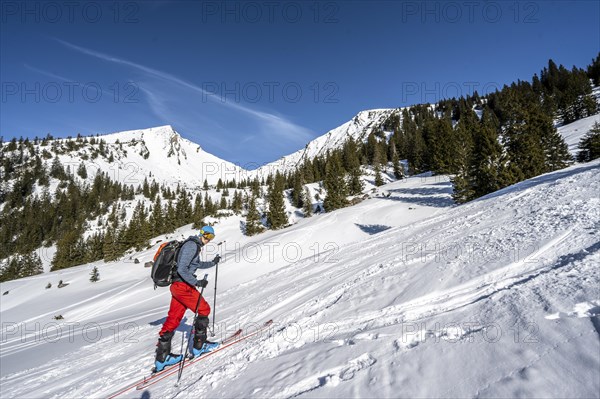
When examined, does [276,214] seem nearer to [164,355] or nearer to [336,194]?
[336,194]

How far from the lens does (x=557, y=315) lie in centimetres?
327

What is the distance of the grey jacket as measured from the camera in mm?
6242

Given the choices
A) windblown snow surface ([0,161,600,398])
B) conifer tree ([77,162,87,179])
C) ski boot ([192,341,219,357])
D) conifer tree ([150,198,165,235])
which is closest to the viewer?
windblown snow surface ([0,161,600,398])

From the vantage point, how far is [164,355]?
618cm

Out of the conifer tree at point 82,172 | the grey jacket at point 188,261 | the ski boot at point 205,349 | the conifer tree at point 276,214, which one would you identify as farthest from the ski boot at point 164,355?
the conifer tree at point 82,172

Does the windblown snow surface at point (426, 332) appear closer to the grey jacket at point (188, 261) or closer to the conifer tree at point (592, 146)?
the grey jacket at point (188, 261)

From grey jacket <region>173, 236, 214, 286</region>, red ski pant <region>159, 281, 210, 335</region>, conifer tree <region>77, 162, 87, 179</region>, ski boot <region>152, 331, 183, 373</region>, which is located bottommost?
ski boot <region>152, 331, 183, 373</region>

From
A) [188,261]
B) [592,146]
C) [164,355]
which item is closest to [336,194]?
[592,146]

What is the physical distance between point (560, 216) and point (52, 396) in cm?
1308

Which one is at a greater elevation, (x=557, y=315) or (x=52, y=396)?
(x=557, y=315)

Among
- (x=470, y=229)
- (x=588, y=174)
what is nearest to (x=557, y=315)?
(x=470, y=229)

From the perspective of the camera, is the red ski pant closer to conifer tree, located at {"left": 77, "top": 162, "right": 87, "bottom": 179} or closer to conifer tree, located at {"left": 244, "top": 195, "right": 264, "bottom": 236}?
conifer tree, located at {"left": 244, "top": 195, "right": 264, "bottom": 236}

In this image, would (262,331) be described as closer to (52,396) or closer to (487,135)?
(52,396)

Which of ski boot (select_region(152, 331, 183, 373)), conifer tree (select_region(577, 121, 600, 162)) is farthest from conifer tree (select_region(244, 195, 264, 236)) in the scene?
ski boot (select_region(152, 331, 183, 373))
